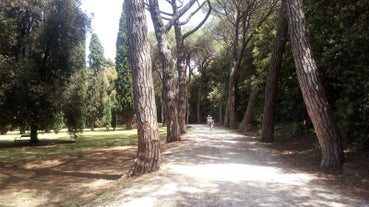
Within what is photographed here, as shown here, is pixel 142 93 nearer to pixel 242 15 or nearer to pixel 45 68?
pixel 45 68

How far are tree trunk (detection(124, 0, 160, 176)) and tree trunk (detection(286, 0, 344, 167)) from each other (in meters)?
4.10

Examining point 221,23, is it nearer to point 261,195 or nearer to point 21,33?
point 21,33

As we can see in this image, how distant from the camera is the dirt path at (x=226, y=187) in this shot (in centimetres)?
666

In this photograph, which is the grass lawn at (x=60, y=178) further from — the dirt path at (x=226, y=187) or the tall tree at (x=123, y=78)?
the tall tree at (x=123, y=78)

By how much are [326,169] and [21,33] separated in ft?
68.7

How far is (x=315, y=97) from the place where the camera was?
407 inches

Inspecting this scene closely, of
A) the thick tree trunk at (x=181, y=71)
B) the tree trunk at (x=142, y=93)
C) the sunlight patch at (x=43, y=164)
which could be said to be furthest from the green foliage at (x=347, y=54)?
the sunlight patch at (x=43, y=164)

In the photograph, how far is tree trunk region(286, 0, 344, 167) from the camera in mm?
10203

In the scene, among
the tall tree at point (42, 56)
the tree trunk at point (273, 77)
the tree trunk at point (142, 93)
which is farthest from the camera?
the tall tree at point (42, 56)

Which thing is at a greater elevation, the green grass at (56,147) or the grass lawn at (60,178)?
the green grass at (56,147)

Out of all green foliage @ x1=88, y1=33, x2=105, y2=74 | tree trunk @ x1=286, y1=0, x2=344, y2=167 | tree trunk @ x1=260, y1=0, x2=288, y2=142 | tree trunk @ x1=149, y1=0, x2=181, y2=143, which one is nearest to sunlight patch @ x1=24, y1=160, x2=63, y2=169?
tree trunk @ x1=149, y1=0, x2=181, y2=143

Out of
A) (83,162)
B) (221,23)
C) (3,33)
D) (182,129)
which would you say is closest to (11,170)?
(83,162)

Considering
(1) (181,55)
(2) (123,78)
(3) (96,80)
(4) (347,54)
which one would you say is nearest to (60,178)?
(4) (347,54)

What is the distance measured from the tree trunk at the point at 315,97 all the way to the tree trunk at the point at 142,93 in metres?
4.10
